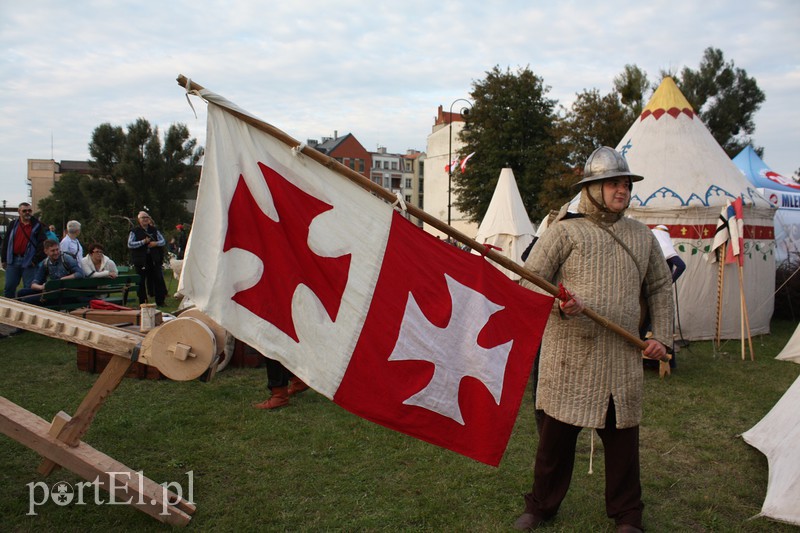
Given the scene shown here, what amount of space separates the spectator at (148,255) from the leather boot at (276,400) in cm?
576

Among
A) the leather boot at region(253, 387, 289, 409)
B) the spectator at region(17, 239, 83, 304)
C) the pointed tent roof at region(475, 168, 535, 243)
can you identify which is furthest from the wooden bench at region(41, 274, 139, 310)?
the pointed tent roof at region(475, 168, 535, 243)

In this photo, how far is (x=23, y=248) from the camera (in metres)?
8.64

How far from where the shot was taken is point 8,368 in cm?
617

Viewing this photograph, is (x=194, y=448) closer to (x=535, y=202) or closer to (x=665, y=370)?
(x=665, y=370)

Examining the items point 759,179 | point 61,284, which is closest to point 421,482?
point 61,284

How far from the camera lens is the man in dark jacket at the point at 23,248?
8602 millimetres

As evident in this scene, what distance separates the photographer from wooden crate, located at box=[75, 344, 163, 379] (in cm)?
591

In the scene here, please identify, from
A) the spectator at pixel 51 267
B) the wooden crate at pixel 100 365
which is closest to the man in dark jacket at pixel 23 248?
the spectator at pixel 51 267

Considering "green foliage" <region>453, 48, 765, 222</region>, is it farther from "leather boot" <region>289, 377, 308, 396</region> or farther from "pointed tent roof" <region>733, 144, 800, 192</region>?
"leather boot" <region>289, 377, 308, 396</region>

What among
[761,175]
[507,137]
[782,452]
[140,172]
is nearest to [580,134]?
[507,137]

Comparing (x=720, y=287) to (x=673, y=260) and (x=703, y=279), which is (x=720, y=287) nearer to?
(x=703, y=279)

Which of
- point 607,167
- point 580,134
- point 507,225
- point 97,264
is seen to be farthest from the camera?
point 580,134

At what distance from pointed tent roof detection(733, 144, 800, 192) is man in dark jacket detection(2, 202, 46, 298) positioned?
623 inches

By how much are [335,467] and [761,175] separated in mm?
16395
